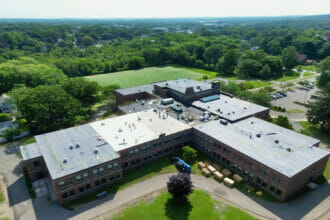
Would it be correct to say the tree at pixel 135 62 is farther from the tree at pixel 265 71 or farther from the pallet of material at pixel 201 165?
the pallet of material at pixel 201 165

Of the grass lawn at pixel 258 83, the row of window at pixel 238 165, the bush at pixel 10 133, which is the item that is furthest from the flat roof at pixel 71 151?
the grass lawn at pixel 258 83

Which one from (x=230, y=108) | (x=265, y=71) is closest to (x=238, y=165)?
(x=230, y=108)

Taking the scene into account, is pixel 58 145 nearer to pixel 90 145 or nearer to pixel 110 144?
pixel 90 145

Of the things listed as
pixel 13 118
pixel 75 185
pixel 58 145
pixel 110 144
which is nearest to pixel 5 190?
pixel 58 145

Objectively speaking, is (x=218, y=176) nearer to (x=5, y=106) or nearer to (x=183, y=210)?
(x=183, y=210)

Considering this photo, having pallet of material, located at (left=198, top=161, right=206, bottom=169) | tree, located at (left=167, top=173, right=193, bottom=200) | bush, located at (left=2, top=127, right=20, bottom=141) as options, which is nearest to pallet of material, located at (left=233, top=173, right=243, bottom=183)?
pallet of material, located at (left=198, top=161, right=206, bottom=169)

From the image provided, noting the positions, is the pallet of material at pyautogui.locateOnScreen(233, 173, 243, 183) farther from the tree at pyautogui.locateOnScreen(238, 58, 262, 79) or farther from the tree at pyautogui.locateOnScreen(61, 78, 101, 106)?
the tree at pyautogui.locateOnScreen(238, 58, 262, 79)

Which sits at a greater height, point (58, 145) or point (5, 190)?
point (58, 145)
